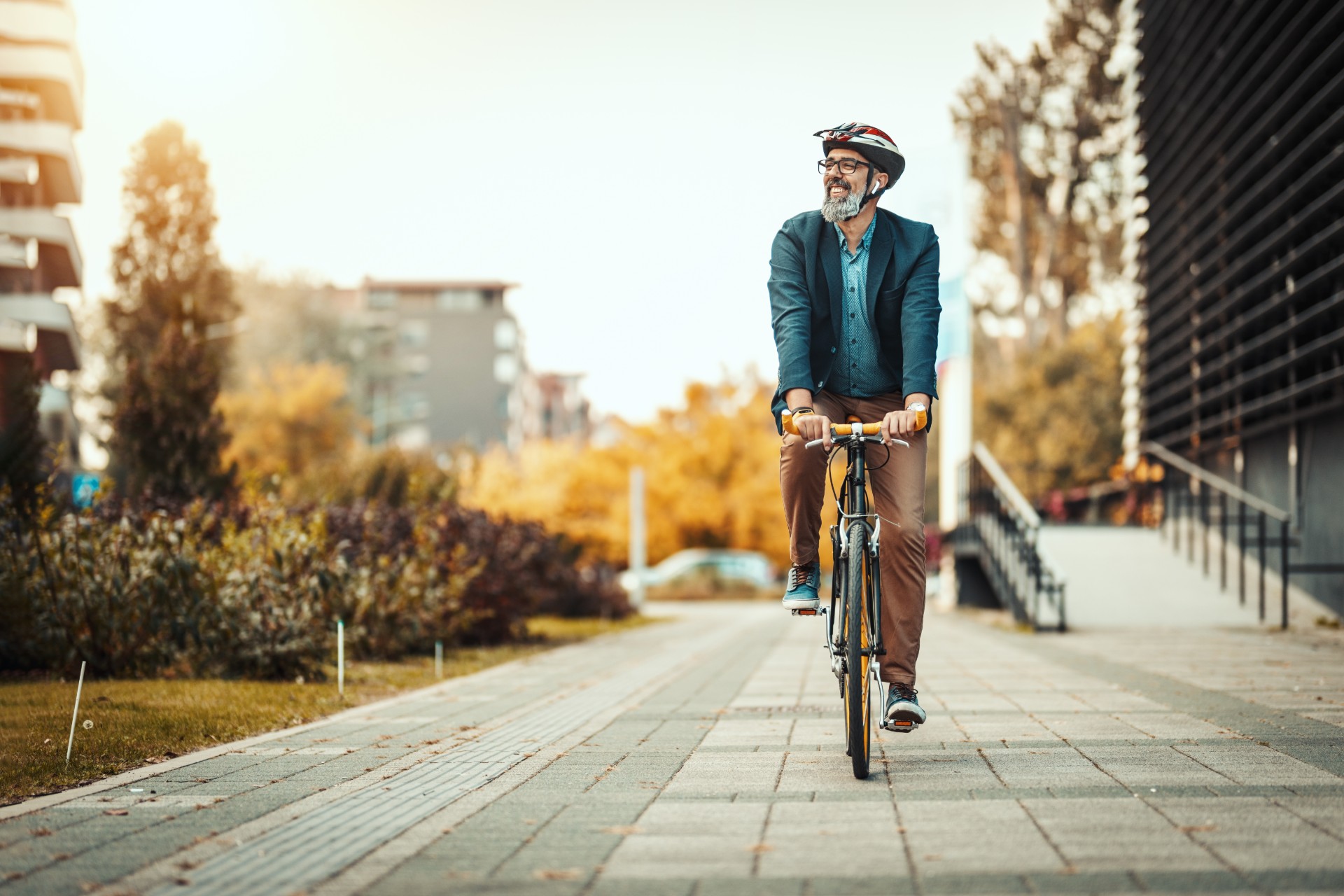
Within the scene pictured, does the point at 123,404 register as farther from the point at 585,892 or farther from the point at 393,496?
the point at 585,892

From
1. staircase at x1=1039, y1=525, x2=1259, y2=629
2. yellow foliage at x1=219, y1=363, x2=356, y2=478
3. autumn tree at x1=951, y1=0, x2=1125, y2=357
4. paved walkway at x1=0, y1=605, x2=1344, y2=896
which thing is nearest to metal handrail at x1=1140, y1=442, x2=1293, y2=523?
staircase at x1=1039, y1=525, x2=1259, y2=629

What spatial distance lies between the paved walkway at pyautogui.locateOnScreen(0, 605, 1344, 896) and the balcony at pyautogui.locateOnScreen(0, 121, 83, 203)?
2847cm

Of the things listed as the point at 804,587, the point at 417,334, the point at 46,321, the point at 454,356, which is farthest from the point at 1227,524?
the point at 417,334

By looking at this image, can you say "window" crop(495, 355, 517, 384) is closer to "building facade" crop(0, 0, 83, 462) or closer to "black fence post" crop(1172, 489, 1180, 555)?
"building facade" crop(0, 0, 83, 462)

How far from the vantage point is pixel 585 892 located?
11.5ft

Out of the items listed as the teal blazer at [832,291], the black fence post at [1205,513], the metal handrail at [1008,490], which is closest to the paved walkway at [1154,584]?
the black fence post at [1205,513]

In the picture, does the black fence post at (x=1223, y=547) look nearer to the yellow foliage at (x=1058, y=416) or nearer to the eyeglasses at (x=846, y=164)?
the eyeglasses at (x=846, y=164)

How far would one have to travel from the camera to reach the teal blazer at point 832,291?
18.2 ft

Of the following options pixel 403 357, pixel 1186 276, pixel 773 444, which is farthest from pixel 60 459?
pixel 403 357

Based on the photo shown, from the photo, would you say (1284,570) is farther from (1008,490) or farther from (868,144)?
(868,144)

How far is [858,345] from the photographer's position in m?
5.69

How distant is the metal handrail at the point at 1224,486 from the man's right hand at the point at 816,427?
10027 mm

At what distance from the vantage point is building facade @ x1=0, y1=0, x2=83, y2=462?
1270 inches

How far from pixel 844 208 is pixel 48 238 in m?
31.8
